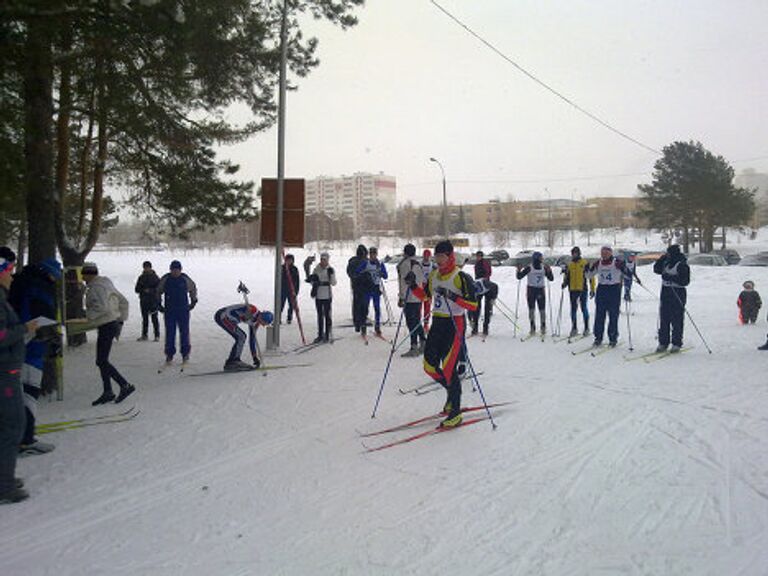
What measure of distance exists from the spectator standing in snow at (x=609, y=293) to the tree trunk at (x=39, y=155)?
9.71 m

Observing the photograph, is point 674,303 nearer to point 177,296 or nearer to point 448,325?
point 448,325

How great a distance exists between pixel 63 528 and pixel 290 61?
Result: 10232mm

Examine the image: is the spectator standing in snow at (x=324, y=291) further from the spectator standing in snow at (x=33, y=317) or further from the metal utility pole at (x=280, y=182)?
the spectator standing in snow at (x=33, y=317)

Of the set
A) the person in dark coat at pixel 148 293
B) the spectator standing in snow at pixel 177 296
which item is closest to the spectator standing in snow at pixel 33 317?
the spectator standing in snow at pixel 177 296

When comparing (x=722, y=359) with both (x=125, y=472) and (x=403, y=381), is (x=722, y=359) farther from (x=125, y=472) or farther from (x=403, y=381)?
(x=125, y=472)

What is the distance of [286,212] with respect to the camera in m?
11.7

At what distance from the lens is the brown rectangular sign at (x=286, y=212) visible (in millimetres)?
11562

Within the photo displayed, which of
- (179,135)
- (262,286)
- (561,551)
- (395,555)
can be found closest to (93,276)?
(179,135)

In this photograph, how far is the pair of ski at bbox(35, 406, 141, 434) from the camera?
6493 millimetres

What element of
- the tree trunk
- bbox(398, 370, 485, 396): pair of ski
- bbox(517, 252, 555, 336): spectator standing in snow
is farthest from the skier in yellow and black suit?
bbox(517, 252, 555, 336): spectator standing in snow

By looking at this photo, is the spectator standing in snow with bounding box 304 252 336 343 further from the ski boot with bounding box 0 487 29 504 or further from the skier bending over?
the ski boot with bounding box 0 487 29 504

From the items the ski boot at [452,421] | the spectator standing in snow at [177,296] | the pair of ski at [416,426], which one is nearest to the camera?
the pair of ski at [416,426]

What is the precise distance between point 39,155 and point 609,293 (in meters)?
10.1

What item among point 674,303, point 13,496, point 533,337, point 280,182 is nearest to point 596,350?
point 674,303
